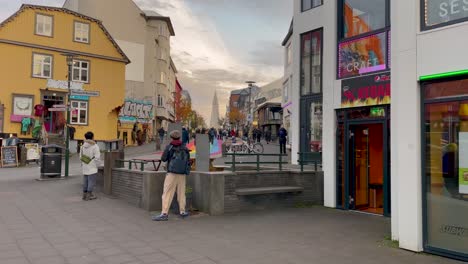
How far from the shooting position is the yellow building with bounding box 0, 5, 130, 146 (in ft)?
93.8

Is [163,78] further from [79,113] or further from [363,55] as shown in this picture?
[363,55]

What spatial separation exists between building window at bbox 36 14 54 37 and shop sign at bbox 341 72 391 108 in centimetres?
2656

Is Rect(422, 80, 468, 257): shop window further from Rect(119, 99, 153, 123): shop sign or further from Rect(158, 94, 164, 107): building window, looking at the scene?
Rect(158, 94, 164, 107): building window

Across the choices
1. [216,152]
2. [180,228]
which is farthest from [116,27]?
[180,228]

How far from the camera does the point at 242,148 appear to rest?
74.1 ft

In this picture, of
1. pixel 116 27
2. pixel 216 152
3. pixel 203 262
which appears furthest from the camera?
pixel 116 27

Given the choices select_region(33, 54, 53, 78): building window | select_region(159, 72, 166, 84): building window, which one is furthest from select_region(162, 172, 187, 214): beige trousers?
select_region(159, 72, 166, 84): building window

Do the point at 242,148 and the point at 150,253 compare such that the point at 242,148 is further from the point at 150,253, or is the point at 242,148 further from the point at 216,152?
the point at 150,253

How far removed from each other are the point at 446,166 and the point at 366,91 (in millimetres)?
3985

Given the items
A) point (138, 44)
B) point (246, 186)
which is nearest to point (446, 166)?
point (246, 186)

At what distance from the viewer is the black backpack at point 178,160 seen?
8.99 meters

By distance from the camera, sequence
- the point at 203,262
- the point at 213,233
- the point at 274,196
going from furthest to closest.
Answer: the point at 274,196
the point at 213,233
the point at 203,262

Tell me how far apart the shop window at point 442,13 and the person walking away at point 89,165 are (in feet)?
28.3

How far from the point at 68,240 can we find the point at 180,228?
210 cm
